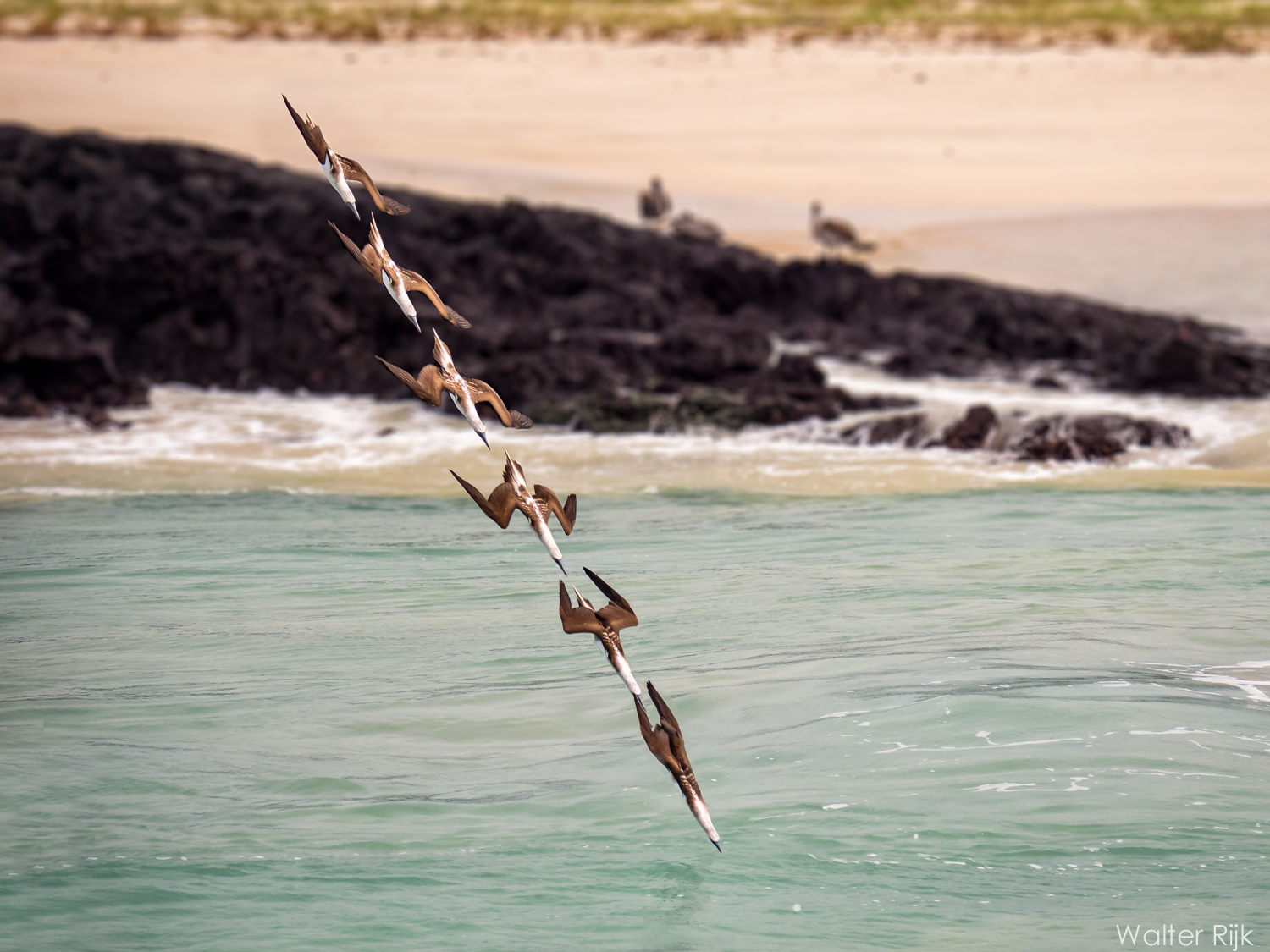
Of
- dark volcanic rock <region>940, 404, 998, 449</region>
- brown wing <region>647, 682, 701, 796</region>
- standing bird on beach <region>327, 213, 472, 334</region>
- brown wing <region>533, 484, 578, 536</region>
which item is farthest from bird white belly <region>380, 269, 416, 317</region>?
dark volcanic rock <region>940, 404, 998, 449</region>

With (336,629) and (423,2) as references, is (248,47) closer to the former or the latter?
(423,2)

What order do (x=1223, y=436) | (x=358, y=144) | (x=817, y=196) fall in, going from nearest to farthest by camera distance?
1. (x=1223, y=436)
2. (x=817, y=196)
3. (x=358, y=144)

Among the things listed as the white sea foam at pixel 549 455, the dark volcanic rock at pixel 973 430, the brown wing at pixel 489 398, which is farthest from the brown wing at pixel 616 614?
the dark volcanic rock at pixel 973 430

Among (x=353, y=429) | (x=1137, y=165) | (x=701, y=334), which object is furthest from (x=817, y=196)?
(x=353, y=429)

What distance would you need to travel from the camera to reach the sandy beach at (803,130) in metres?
21.3

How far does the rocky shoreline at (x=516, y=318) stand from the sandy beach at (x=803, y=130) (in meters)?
Result: 3.52

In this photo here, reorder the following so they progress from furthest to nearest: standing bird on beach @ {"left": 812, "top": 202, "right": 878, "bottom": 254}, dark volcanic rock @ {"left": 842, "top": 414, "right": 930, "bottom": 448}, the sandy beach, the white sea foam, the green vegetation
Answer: the green vegetation < the sandy beach < standing bird on beach @ {"left": 812, "top": 202, "right": 878, "bottom": 254} < dark volcanic rock @ {"left": 842, "top": 414, "right": 930, "bottom": 448} < the white sea foam

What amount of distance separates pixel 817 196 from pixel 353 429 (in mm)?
15127

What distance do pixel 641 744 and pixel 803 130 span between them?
1060 inches

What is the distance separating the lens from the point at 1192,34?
35.0 metres

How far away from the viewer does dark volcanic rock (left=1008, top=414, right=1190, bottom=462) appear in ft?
32.9

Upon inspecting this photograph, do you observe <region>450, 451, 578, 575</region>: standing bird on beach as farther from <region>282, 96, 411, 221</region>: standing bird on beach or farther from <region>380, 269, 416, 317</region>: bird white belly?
<region>282, 96, 411, 221</region>: standing bird on beach

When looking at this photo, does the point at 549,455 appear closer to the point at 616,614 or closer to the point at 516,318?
the point at 516,318

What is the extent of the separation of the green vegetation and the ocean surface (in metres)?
30.5
